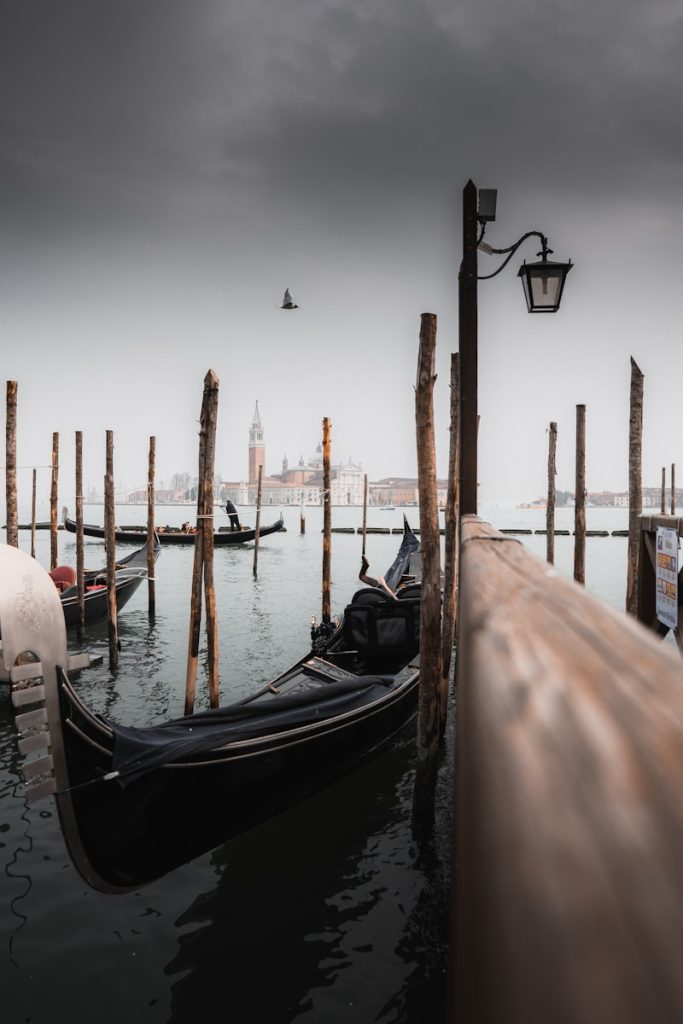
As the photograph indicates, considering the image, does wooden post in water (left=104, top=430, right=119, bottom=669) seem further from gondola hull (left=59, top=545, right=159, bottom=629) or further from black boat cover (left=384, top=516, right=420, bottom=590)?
black boat cover (left=384, top=516, right=420, bottom=590)

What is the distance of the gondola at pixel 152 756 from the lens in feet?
7.30

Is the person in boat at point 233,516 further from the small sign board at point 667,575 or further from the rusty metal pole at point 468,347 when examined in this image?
the small sign board at point 667,575

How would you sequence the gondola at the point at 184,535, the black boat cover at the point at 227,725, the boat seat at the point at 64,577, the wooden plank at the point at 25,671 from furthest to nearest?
the gondola at the point at 184,535
the boat seat at the point at 64,577
the black boat cover at the point at 227,725
the wooden plank at the point at 25,671

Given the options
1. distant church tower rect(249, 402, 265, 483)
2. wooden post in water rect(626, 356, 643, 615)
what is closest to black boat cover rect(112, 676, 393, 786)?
wooden post in water rect(626, 356, 643, 615)

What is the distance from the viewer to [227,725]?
3.11m

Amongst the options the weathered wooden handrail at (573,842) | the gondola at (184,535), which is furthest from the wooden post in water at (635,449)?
the gondola at (184,535)

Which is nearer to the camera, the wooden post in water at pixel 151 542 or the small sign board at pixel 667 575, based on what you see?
the small sign board at pixel 667 575

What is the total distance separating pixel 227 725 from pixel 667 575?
2032 millimetres

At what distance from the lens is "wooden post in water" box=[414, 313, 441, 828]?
340cm

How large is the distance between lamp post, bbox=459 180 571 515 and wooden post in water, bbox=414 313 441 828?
29 centimetres

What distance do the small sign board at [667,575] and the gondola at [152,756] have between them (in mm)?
1791

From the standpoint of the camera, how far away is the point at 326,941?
8.89 feet

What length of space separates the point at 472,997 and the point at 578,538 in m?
7.14

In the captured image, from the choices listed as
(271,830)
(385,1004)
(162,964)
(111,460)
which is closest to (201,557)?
(271,830)
